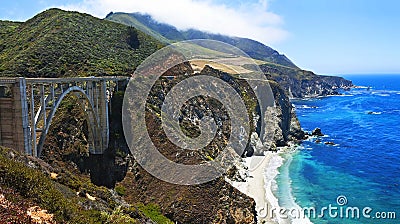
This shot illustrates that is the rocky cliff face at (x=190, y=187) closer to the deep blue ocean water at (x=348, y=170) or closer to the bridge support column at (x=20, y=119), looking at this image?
the deep blue ocean water at (x=348, y=170)

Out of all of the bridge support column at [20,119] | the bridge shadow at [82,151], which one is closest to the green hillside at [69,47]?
the bridge shadow at [82,151]

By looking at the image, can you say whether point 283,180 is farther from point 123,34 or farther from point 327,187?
point 123,34

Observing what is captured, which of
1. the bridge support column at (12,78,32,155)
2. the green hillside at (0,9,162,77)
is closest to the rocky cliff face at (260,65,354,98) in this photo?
the green hillside at (0,9,162,77)

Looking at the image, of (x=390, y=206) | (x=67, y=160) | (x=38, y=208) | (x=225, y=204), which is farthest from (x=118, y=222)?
(x=390, y=206)

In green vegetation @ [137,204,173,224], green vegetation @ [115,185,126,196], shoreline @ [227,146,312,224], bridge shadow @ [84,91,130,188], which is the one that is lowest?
shoreline @ [227,146,312,224]

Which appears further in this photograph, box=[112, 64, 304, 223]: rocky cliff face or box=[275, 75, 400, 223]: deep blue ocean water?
box=[275, 75, 400, 223]: deep blue ocean water

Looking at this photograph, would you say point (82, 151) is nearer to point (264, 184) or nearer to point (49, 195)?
point (49, 195)

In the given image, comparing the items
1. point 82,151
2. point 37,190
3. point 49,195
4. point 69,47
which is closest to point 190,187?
point 82,151

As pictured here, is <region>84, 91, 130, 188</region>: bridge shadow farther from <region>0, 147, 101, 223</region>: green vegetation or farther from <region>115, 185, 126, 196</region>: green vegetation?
<region>0, 147, 101, 223</region>: green vegetation
